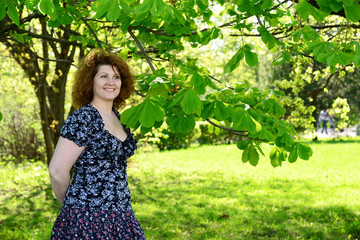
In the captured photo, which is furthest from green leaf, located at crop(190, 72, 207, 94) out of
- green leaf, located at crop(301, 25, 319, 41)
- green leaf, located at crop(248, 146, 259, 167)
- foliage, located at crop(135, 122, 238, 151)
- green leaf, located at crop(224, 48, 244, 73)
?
foliage, located at crop(135, 122, 238, 151)

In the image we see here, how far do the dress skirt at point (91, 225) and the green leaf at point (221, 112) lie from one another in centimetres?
91

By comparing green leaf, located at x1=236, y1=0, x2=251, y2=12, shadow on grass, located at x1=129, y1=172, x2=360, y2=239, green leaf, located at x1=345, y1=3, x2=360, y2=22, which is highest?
green leaf, located at x1=236, y1=0, x2=251, y2=12

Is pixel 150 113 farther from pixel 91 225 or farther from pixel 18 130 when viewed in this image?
pixel 18 130

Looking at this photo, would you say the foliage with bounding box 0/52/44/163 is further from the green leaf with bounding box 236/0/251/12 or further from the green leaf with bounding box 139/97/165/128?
the green leaf with bounding box 139/97/165/128

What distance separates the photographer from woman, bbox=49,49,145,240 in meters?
2.35

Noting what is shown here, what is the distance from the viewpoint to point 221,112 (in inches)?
87.1

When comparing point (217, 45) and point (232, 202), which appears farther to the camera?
point (217, 45)

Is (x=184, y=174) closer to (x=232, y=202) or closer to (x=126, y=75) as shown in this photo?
(x=232, y=202)

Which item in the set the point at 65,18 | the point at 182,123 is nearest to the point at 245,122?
the point at 182,123

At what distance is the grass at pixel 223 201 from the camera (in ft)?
17.7

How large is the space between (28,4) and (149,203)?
219 inches

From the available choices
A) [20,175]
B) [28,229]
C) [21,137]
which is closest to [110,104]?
[28,229]

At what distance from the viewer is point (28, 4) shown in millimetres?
1909

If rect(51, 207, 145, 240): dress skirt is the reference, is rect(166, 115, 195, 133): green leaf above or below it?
above
